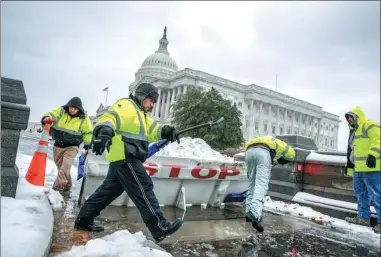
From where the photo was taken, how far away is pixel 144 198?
10.2 feet

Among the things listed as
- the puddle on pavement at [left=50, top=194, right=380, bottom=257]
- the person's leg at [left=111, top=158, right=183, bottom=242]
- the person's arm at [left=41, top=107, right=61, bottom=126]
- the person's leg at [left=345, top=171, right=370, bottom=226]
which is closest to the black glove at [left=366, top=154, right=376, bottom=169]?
the person's leg at [left=345, top=171, right=370, bottom=226]

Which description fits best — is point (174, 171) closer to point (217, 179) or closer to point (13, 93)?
point (217, 179)

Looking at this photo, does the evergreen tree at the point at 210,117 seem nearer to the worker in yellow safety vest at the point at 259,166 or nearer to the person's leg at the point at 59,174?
the person's leg at the point at 59,174

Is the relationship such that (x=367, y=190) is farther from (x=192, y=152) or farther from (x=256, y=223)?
(x=192, y=152)

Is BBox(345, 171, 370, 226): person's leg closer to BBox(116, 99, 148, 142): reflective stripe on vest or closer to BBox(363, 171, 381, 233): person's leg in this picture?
BBox(363, 171, 381, 233): person's leg

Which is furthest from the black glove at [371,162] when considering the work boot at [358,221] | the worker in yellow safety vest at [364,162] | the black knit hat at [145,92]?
the black knit hat at [145,92]

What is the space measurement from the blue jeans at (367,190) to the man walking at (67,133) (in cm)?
487

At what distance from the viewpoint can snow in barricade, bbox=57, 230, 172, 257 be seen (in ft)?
8.38

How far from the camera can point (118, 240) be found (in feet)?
9.75

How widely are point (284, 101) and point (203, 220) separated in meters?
81.6

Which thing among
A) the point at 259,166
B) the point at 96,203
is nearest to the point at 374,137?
the point at 259,166

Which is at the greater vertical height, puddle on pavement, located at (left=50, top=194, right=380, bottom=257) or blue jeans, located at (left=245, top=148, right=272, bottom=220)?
blue jeans, located at (left=245, top=148, right=272, bottom=220)

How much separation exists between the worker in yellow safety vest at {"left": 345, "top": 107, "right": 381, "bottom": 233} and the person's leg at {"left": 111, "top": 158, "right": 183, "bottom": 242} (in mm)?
3804

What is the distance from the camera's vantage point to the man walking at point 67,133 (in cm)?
550
